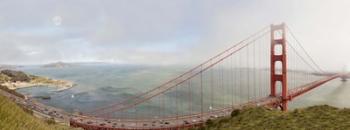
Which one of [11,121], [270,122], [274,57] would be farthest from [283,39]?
[11,121]

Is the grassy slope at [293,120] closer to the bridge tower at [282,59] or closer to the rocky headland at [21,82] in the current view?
the bridge tower at [282,59]

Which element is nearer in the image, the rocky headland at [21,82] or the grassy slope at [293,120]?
the grassy slope at [293,120]

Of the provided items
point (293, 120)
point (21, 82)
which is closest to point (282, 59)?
point (293, 120)

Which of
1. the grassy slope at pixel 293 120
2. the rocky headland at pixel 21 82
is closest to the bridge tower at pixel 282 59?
the grassy slope at pixel 293 120

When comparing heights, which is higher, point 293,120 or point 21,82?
point 293,120

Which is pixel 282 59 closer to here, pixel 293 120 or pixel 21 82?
pixel 293 120

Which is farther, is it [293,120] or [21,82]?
[21,82]

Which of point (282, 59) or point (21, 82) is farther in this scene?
point (21, 82)

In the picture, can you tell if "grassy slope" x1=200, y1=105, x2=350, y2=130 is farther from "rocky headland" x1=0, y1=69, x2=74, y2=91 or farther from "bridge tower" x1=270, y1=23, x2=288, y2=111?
"rocky headland" x1=0, y1=69, x2=74, y2=91
